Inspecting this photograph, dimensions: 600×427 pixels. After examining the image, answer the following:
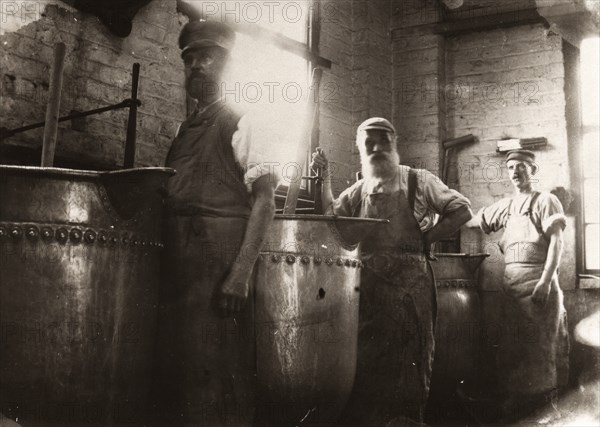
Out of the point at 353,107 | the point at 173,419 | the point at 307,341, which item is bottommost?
the point at 173,419

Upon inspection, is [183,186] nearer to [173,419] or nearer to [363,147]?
[173,419]

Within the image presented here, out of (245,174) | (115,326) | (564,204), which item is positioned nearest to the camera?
(115,326)

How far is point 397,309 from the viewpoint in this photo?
3760 millimetres

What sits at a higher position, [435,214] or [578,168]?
[578,168]

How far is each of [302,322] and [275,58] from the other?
3436 mm

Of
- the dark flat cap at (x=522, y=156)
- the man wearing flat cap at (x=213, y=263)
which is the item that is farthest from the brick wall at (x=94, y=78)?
the dark flat cap at (x=522, y=156)

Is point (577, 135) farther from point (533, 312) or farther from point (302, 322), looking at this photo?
point (302, 322)

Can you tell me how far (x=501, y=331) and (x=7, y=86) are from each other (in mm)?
3543

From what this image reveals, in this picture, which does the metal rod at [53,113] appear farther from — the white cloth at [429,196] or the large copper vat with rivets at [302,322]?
the white cloth at [429,196]

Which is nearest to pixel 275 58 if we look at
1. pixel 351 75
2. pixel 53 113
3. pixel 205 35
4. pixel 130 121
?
pixel 351 75

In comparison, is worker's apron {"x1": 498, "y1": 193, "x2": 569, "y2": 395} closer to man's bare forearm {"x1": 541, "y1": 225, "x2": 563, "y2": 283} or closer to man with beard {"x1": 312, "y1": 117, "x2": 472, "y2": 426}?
man's bare forearm {"x1": 541, "y1": 225, "x2": 563, "y2": 283}

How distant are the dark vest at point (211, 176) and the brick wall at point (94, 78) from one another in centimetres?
189

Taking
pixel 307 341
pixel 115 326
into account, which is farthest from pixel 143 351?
pixel 307 341

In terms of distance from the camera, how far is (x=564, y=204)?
6.29m
